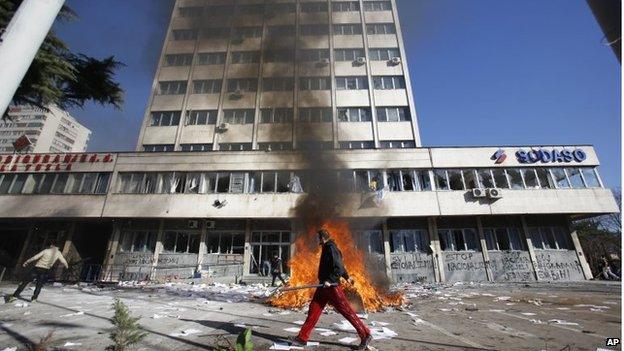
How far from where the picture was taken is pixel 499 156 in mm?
20188

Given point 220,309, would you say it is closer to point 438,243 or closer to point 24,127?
point 438,243

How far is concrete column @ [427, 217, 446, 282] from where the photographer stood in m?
18.6

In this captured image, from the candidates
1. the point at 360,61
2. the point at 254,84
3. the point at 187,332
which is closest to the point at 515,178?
the point at 360,61

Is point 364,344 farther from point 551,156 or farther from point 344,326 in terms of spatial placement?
point 551,156

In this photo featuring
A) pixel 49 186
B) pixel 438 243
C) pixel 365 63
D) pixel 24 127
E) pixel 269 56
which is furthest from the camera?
pixel 24 127

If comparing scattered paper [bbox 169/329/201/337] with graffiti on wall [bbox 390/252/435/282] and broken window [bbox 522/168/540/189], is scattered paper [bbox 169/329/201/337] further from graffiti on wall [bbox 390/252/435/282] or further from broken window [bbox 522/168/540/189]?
broken window [bbox 522/168/540/189]

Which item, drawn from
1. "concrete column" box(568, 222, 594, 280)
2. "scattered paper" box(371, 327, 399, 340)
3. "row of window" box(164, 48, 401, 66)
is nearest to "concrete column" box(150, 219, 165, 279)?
"row of window" box(164, 48, 401, 66)

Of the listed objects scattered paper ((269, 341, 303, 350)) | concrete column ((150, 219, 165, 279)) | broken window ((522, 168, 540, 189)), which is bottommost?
scattered paper ((269, 341, 303, 350))

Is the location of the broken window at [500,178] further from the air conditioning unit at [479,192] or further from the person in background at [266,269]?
the person in background at [266,269]

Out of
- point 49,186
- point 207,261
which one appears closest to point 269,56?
point 207,261

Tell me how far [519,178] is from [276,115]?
19.7 m

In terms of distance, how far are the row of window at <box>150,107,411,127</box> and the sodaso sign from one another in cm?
889

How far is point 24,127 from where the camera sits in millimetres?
84188

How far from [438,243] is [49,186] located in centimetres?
2661
